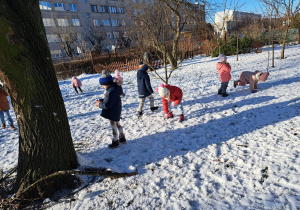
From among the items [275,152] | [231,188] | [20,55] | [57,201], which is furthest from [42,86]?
[275,152]

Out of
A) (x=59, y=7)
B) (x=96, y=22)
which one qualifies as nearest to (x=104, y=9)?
(x=96, y=22)

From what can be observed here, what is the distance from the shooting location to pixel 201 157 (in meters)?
2.84

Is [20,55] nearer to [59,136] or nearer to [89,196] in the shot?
[59,136]

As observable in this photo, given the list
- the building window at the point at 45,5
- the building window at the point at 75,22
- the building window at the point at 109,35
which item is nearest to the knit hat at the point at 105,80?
the building window at the point at 45,5

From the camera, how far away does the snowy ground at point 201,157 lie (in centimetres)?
209

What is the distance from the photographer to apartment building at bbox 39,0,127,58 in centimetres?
2983

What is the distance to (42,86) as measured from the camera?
7.29ft

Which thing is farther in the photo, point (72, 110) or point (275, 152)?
point (72, 110)

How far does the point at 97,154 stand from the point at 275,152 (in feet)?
9.72

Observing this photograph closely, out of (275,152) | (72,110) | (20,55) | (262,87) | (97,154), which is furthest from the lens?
(72,110)

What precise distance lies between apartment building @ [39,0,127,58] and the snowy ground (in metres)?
26.7

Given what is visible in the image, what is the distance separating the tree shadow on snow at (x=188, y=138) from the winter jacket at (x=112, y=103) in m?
0.68

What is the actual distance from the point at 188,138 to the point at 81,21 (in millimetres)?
37960

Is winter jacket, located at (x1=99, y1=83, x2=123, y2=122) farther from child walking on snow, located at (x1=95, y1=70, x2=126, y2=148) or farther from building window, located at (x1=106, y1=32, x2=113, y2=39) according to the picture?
building window, located at (x1=106, y1=32, x2=113, y2=39)
